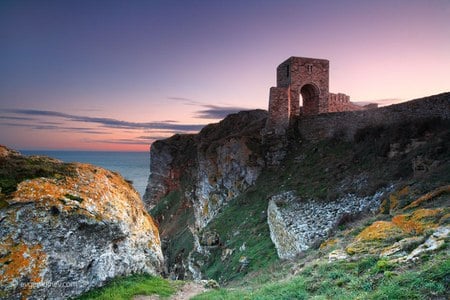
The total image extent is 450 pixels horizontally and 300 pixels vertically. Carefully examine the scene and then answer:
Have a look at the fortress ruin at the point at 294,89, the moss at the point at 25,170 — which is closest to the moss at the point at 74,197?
the moss at the point at 25,170

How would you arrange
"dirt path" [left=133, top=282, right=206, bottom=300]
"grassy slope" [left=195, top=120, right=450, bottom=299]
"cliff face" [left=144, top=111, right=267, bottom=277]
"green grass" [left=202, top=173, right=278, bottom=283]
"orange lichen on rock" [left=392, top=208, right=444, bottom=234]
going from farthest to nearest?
"cliff face" [left=144, top=111, right=267, bottom=277] < "green grass" [left=202, top=173, right=278, bottom=283] < "dirt path" [left=133, top=282, right=206, bottom=300] < "orange lichen on rock" [left=392, top=208, right=444, bottom=234] < "grassy slope" [left=195, top=120, right=450, bottom=299]

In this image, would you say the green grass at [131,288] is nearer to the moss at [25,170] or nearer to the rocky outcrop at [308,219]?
the moss at [25,170]

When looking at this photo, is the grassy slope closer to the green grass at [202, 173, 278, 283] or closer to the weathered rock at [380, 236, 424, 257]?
the green grass at [202, 173, 278, 283]

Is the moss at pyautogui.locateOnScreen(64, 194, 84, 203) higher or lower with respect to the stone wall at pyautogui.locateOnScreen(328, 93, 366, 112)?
lower

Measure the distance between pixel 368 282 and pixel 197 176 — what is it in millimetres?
36781

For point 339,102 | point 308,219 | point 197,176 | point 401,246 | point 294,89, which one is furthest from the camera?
point 197,176

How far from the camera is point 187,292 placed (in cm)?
1059

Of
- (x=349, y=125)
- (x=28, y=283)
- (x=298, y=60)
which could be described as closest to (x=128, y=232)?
(x=28, y=283)

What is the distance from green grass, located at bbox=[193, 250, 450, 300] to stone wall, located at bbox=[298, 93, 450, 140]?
Answer: 14270 mm

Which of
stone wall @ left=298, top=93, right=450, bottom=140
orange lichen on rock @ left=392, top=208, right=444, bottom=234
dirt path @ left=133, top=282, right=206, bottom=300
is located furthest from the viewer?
stone wall @ left=298, top=93, right=450, bottom=140

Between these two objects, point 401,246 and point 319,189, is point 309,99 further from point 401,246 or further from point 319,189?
point 401,246

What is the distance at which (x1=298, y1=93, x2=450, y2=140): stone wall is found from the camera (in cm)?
1770

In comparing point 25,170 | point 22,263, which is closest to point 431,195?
point 22,263

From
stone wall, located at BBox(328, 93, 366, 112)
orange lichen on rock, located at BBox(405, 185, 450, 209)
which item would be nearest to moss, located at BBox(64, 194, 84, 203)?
orange lichen on rock, located at BBox(405, 185, 450, 209)
